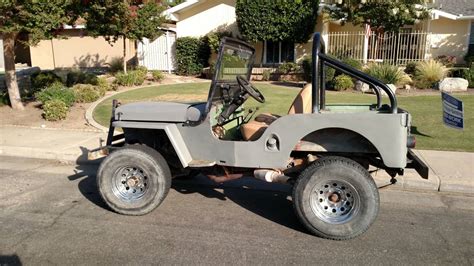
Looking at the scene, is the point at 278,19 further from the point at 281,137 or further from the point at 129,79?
the point at 281,137

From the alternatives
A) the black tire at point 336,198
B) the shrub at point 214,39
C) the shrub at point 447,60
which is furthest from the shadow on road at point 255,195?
the shrub at point 447,60

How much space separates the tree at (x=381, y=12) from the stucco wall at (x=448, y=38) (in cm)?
259

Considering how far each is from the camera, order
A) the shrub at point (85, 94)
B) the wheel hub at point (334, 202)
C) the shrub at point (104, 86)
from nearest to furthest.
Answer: the wheel hub at point (334, 202) < the shrub at point (85, 94) < the shrub at point (104, 86)

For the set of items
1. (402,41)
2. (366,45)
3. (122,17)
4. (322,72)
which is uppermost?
(122,17)

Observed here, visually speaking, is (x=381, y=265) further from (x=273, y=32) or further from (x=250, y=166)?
(x=273, y=32)

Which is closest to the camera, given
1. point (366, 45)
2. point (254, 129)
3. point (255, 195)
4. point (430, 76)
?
point (254, 129)

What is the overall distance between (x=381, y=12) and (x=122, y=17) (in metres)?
10.7

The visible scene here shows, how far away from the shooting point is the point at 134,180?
4602mm

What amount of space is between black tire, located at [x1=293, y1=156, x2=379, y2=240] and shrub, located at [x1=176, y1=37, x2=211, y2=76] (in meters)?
17.6

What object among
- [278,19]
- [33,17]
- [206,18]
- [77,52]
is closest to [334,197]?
[33,17]

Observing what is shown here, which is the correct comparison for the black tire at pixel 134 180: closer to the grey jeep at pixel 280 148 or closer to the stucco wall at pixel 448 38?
the grey jeep at pixel 280 148

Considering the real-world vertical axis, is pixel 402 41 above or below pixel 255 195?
above

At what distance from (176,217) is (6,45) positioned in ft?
27.7

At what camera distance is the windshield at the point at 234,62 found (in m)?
4.46
